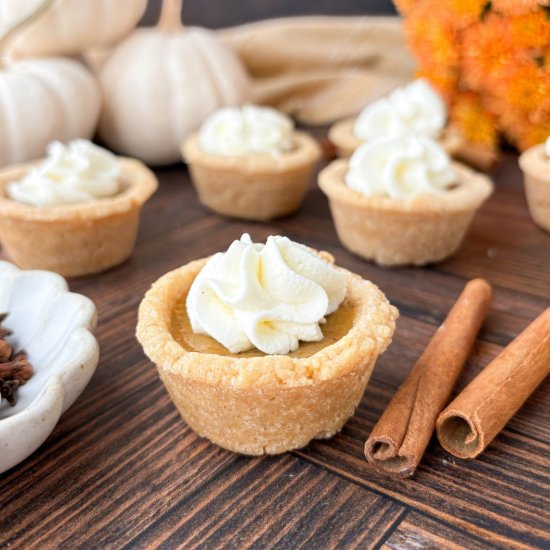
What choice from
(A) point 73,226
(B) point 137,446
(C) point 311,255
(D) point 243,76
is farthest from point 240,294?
(D) point 243,76

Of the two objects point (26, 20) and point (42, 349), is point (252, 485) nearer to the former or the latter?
point (42, 349)

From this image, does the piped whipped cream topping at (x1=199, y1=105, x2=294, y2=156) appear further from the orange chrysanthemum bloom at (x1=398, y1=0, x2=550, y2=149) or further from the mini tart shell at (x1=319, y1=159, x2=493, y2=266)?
the orange chrysanthemum bloom at (x1=398, y1=0, x2=550, y2=149)

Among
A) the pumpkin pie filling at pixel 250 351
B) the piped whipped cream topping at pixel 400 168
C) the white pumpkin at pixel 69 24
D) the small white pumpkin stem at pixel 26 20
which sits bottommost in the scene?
the piped whipped cream topping at pixel 400 168

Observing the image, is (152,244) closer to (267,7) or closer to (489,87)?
(489,87)

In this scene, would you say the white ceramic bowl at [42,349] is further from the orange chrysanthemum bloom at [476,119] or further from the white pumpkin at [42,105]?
the orange chrysanthemum bloom at [476,119]

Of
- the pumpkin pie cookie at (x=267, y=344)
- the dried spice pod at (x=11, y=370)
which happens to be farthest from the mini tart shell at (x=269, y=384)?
the dried spice pod at (x=11, y=370)

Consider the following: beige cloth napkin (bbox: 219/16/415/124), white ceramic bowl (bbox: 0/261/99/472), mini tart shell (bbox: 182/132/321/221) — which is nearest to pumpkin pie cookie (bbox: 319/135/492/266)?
mini tart shell (bbox: 182/132/321/221)

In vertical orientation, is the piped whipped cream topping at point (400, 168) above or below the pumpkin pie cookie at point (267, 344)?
below
